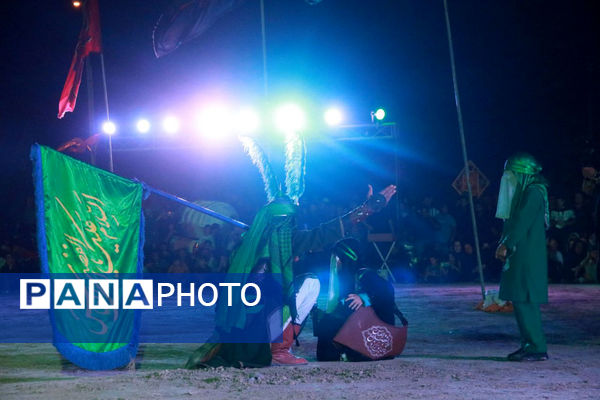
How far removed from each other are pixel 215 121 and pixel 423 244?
23.8 ft

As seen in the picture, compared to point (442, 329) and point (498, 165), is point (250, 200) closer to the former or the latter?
point (498, 165)

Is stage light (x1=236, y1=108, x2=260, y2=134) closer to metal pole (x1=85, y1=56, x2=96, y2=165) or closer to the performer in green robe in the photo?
metal pole (x1=85, y1=56, x2=96, y2=165)

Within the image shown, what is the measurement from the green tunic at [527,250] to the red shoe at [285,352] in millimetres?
2227

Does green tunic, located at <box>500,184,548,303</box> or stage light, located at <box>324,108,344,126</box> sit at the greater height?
stage light, located at <box>324,108,344,126</box>

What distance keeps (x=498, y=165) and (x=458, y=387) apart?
20892 mm

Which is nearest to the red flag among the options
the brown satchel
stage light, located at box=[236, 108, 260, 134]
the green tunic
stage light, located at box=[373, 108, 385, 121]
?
the brown satchel

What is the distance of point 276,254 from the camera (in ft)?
23.5

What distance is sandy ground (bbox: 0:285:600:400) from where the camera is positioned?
5.78 m

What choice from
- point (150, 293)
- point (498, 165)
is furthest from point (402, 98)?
point (150, 293)

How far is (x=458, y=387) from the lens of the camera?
5949 mm

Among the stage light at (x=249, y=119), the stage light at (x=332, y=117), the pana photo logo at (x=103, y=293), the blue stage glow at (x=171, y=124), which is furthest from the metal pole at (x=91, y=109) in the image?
the blue stage glow at (x=171, y=124)

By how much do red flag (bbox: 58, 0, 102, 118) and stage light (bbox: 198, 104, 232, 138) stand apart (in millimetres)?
8695

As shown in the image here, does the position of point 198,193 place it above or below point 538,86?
below

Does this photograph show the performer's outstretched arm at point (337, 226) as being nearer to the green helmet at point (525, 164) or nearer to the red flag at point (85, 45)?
the green helmet at point (525, 164)
